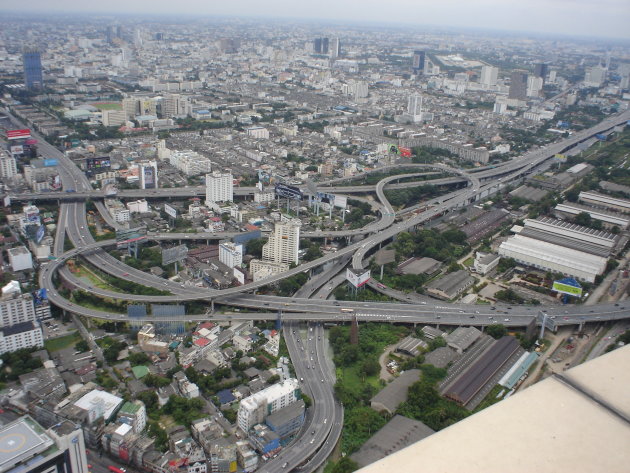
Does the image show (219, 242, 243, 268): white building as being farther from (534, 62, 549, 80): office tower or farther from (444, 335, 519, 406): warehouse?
(534, 62, 549, 80): office tower

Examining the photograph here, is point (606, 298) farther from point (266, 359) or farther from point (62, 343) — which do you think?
point (62, 343)

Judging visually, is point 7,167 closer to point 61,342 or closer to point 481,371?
point 61,342

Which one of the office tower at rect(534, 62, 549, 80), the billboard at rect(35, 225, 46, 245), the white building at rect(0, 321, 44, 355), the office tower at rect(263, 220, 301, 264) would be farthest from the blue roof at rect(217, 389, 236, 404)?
the office tower at rect(534, 62, 549, 80)

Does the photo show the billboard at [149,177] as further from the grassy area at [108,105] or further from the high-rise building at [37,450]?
the grassy area at [108,105]

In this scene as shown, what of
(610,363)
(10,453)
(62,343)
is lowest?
(62,343)

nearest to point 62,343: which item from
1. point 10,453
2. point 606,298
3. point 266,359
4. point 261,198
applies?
point 266,359

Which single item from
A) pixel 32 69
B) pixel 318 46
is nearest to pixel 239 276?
pixel 32 69
